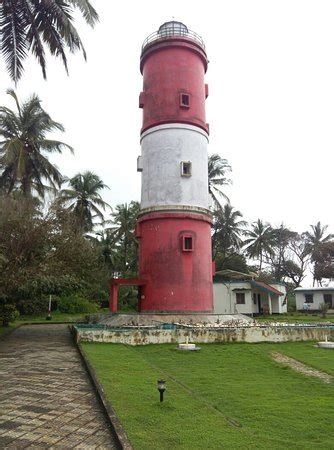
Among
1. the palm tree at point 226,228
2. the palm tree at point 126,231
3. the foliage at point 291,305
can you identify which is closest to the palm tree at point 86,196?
the palm tree at point 126,231

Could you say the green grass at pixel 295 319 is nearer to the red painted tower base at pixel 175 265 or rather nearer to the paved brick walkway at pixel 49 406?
the red painted tower base at pixel 175 265

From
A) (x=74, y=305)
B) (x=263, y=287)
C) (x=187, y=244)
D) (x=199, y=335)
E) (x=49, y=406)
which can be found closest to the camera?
(x=49, y=406)

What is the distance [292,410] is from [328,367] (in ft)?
14.3

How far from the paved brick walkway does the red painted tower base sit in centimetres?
721

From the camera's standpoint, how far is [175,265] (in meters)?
18.9

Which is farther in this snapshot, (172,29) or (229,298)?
(229,298)

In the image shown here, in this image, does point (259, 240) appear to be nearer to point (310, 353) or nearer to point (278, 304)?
point (278, 304)

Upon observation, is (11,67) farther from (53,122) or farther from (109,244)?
(109,244)

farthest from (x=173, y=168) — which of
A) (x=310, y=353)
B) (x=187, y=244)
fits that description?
(x=310, y=353)

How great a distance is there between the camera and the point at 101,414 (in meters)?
6.58

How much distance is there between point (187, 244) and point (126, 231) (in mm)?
20954

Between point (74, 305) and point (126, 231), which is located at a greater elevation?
point (126, 231)

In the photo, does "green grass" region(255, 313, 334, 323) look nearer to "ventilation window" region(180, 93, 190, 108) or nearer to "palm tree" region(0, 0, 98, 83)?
"ventilation window" region(180, 93, 190, 108)

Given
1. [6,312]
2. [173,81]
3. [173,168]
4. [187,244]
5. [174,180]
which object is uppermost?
[173,81]
